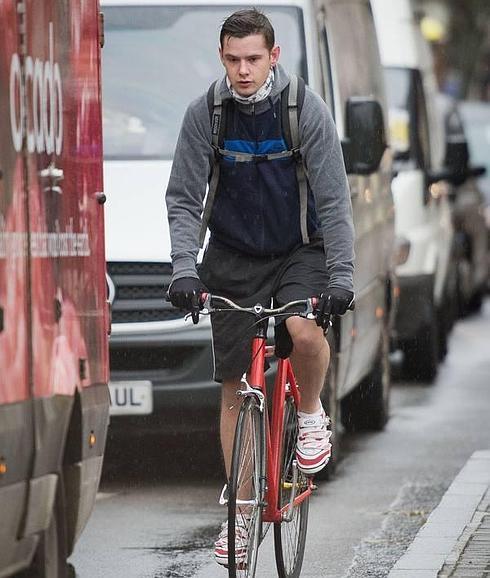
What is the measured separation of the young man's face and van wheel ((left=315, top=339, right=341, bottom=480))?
2.90 meters

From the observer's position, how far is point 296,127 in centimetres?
632

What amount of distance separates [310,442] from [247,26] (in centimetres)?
145

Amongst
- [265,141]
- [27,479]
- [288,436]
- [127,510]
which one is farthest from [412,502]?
[27,479]

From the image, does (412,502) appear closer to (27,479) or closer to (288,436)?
(288,436)

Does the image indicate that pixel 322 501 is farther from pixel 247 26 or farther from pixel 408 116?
pixel 408 116

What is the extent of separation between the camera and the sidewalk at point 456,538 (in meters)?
6.65

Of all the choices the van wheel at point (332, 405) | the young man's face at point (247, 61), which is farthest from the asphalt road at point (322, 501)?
the young man's face at point (247, 61)

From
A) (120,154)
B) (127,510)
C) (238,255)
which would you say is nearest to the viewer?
(238,255)

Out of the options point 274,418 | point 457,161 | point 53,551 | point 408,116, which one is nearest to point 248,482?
point 274,418

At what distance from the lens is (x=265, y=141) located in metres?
6.32

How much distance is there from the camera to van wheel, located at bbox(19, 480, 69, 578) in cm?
550

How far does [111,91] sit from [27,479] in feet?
16.1

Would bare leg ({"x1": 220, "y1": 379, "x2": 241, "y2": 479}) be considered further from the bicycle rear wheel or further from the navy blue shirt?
the navy blue shirt

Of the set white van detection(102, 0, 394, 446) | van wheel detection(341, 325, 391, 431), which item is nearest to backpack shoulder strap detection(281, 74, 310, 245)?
white van detection(102, 0, 394, 446)
